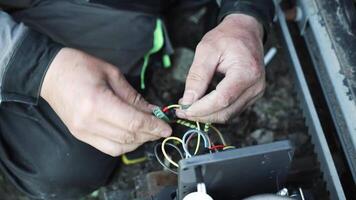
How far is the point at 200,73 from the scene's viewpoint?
3.15ft

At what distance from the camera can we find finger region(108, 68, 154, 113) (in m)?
0.95

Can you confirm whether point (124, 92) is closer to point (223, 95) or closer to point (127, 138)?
point (127, 138)

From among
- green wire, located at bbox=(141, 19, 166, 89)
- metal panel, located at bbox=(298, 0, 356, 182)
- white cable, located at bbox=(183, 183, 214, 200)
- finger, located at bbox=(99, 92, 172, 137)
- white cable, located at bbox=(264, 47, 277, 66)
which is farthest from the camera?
white cable, located at bbox=(264, 47, 277, 66)

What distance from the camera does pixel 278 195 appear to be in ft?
2.60

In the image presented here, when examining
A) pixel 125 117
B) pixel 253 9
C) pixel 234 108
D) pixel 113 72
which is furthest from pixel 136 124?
pixel 253 9

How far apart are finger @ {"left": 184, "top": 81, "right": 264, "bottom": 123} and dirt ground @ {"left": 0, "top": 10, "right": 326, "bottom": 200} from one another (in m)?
0.33

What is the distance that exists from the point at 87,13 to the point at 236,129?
22.3 inches

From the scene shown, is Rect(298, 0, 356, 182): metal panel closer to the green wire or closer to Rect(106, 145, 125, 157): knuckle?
the green wire

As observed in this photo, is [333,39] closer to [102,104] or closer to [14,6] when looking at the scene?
[102,104]

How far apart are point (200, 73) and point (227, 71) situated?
2.5 inches

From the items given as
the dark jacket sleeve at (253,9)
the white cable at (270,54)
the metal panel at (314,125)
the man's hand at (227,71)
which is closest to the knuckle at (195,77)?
the man's hand at (227,71)

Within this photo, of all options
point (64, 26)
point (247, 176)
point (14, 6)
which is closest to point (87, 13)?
point (64, 26)

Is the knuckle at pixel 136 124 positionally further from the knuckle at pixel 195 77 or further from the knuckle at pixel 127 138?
the knuckle at pixel 195 77

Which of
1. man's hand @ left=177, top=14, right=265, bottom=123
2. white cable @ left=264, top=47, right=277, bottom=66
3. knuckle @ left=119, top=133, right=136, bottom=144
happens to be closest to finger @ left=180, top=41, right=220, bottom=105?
man's hand @ left=177, top=14, right=265, bottom=123
